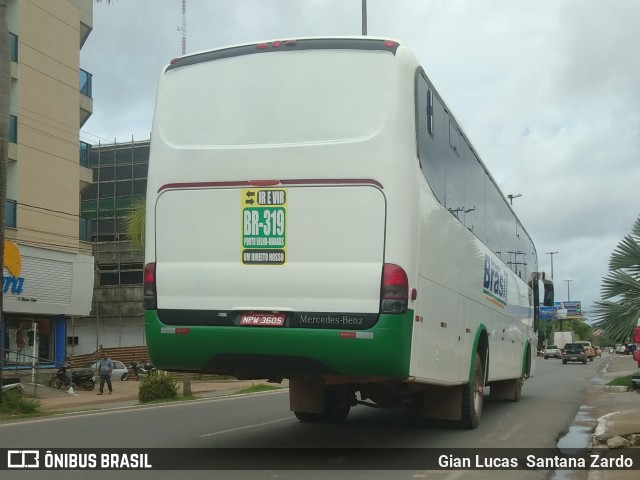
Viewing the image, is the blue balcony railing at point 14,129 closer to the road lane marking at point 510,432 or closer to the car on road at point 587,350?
the road lane marking at point 510,432

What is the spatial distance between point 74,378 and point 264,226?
70.4ft

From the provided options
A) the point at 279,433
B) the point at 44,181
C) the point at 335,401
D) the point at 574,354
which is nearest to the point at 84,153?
the point at 44,181

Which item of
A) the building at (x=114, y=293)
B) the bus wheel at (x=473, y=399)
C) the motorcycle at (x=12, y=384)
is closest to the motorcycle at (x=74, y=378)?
the motorcycle at (x=12, y=384)

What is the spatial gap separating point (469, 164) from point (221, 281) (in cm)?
542

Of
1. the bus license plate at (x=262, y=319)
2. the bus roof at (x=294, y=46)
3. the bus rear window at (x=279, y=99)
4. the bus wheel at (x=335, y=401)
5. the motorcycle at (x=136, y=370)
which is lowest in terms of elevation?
the motorcycle at (x=136, y=370)

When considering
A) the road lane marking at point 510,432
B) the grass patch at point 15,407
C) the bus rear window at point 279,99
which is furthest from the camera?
the grass patch at point 15,407

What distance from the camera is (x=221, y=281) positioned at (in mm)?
8453

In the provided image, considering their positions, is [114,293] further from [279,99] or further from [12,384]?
[279,99]

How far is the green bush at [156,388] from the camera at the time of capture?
2162 centimetres

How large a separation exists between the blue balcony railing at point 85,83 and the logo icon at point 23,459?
1065 inches

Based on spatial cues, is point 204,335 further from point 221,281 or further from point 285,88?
point 285,88

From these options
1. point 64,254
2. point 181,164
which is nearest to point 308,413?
point 181,164

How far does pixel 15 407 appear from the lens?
1783 cm

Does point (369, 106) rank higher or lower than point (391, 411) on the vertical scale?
higher
